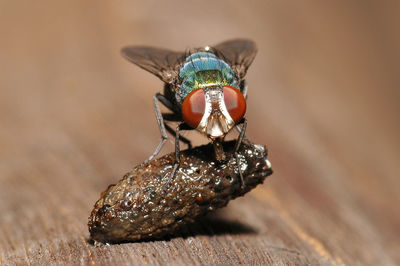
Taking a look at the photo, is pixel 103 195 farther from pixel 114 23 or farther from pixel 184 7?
pixel 184 7

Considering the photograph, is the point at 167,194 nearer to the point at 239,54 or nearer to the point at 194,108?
the point at 194,108

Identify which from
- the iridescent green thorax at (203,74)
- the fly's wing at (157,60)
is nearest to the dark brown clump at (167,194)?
the iridescent green thorax at (203,74)

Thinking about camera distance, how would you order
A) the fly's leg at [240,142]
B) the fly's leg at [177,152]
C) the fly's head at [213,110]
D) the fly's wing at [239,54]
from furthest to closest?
the fly's wing at [239,54] < the fly's leg at [240,142] < the fly's leg at [177,152] < the fly's head at [213,110]

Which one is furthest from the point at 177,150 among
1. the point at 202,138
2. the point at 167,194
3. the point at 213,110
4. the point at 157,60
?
the point at 202,138

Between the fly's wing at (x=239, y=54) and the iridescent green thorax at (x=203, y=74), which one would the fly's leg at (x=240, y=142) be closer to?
the iridescent green thorax at (x=203, y=74)

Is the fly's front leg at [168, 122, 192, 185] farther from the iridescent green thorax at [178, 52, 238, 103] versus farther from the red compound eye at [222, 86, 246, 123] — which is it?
the red compound eye at [222, 86, 246, 123]

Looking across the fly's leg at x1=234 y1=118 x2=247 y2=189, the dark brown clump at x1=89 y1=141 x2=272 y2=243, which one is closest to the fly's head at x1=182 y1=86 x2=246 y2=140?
the fly's leg at x1=234 y1=118 x2=247 y2=189
